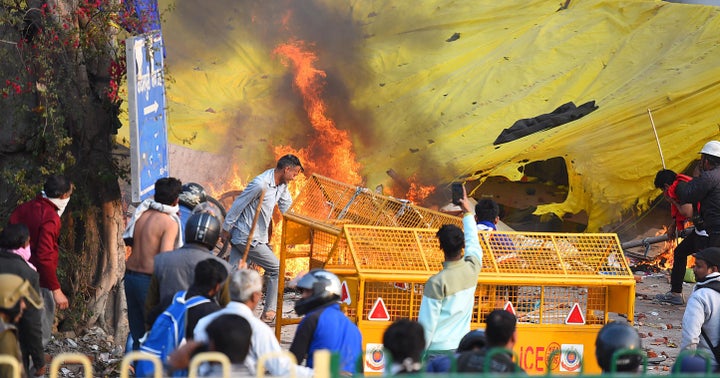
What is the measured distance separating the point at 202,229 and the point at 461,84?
26.3 ft

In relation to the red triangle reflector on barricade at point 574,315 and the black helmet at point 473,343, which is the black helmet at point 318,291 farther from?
the red triangle reflector on barricade at point 574,315

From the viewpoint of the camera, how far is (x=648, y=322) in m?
10.7

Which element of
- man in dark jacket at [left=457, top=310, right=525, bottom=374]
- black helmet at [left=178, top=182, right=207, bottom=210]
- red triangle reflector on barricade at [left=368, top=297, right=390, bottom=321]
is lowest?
man in dark jacket at [left=457, top=310, right=525, bottom=374]

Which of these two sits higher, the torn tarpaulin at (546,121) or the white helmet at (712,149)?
the torn tarpaulin at (546,121)

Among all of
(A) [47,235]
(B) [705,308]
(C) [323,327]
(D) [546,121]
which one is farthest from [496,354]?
(D) [546,121]

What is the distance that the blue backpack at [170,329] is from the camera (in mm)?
5492

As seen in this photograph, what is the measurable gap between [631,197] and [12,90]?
7.56m

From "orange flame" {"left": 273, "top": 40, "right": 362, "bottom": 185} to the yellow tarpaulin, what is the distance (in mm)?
73

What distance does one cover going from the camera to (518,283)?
7766 millimetres

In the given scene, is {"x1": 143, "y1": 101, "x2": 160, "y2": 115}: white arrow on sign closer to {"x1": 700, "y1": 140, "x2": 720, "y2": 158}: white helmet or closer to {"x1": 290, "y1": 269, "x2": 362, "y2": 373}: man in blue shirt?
{"x1": 290, "y1": 269, "x2": 362, "y2": 373}: man in blue shirt

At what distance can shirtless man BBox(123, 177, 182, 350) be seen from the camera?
7.19 m

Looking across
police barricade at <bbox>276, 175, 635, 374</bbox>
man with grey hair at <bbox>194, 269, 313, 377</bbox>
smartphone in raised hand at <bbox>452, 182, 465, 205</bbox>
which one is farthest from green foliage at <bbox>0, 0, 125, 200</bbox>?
man with grey hair at <bbox>194, 269, 313, 377</bbox>

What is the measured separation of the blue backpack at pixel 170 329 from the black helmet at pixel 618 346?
206cm

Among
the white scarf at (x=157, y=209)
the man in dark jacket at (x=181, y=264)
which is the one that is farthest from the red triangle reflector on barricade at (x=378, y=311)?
the man in dark jacket at (x=181, y=264)
